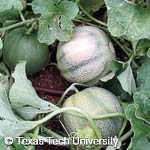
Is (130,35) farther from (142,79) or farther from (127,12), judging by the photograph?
(142,79)

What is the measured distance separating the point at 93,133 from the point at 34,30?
712 millimetres

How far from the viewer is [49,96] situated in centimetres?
164

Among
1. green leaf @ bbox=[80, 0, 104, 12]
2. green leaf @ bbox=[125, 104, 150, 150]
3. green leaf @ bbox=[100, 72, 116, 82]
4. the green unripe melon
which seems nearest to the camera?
green leaf @ bbox=[125, 104, 150, 150]

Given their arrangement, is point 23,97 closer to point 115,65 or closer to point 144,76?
point 115,65

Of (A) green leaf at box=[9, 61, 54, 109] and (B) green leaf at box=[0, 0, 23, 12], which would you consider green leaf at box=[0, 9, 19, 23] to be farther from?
(A) green leaf at box=[9, 61, 54, 109]

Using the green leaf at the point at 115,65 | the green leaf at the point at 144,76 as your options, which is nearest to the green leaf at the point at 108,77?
the green leaf at the point at 115,65

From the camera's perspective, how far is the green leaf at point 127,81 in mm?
1351

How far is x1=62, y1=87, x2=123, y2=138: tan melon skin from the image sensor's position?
1.26 metres

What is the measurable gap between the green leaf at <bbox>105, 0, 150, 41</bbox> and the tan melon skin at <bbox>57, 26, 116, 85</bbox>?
0.13 m

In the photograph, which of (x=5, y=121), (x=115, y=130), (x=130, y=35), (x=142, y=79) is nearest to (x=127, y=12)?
(x=130, y=35)

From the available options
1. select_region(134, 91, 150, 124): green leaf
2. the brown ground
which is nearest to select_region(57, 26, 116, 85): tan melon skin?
the brown ground

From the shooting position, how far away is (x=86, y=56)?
143 centimetres

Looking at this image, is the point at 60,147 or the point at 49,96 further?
the point at 49,96

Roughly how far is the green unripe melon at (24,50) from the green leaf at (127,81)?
1.41ft
